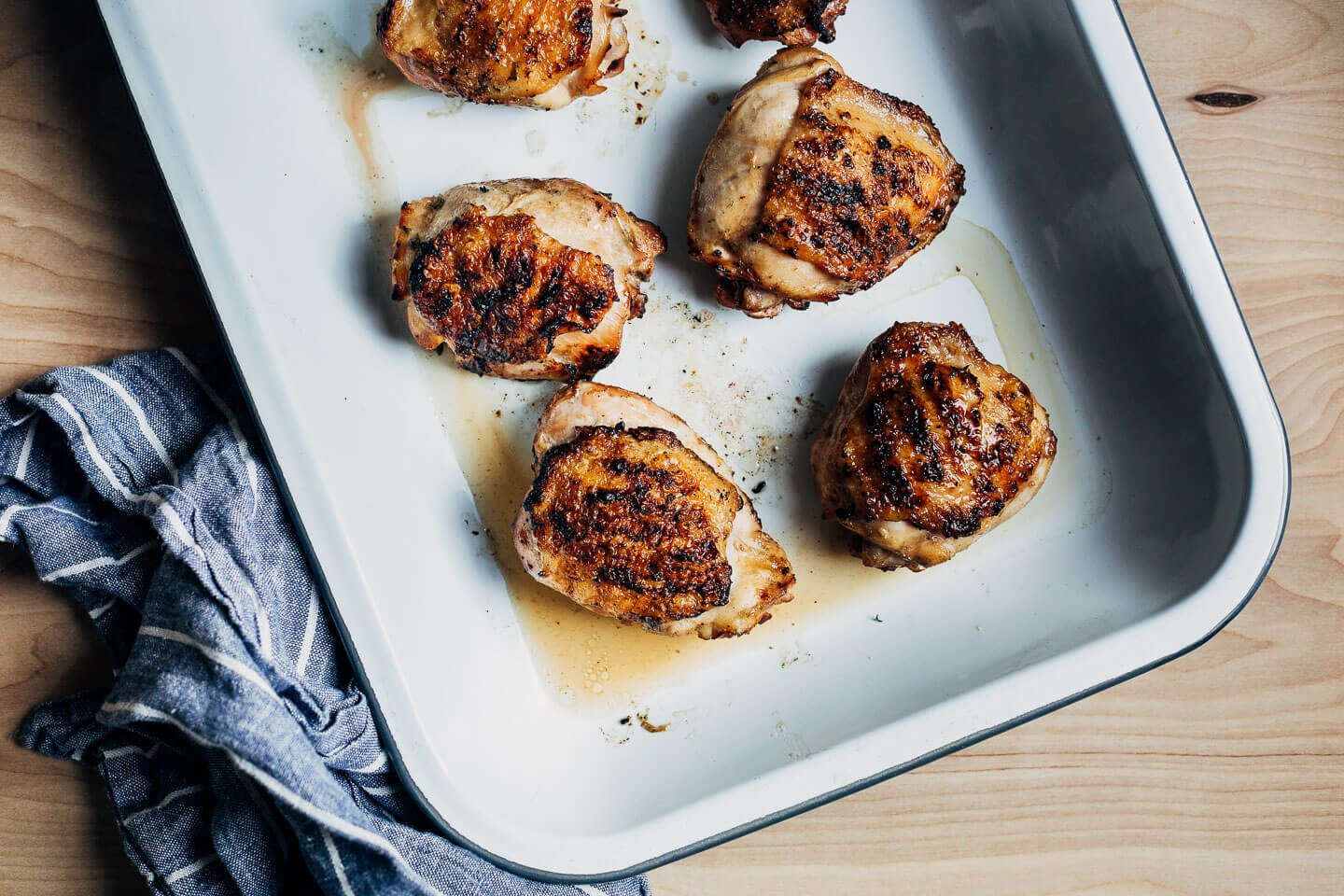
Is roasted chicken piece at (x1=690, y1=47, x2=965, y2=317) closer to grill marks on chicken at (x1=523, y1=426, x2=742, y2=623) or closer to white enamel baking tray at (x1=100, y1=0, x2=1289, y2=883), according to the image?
white enamel baking tray at (x1=100, y1=0, x2=1289, y2=883)

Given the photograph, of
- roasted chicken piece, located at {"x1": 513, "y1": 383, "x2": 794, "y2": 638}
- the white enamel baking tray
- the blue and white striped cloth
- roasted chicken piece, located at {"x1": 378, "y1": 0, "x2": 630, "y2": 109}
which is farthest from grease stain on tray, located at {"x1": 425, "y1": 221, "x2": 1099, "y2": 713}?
roasted chicken piece, located at {"x1": 378, "y1": 0, "x2": 630, "y2": 109}

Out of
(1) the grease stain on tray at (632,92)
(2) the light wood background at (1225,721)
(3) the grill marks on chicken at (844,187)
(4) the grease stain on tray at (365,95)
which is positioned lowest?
A: (2) the light wood background at (1225,721)

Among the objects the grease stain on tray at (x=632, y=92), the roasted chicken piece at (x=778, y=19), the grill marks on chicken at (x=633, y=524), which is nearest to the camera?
the grill marks on chicken at (x=633, y=524)

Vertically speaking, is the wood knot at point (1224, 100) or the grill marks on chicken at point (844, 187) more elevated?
the grill marks on chicken at point (844, 187)

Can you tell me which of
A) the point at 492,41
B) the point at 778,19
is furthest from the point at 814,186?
the point at 492,41

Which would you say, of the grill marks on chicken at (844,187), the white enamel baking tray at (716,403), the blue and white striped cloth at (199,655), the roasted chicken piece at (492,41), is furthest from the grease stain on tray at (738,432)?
the roasted chicken piece at (492,41)

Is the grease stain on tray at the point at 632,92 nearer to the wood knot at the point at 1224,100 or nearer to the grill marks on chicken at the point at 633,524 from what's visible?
the grill marks on chicken at the point at 633,524
